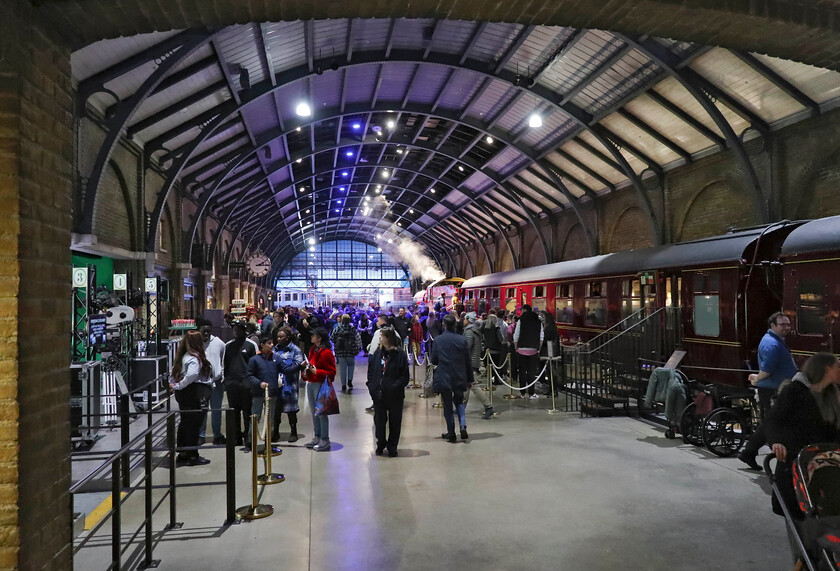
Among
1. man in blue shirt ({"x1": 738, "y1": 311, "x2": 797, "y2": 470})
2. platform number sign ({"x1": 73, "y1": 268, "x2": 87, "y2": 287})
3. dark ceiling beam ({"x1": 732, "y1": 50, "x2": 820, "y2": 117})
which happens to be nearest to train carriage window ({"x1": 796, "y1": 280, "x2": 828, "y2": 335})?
man in blue shirt ({"x1": 738, "y1": 311, "x2": 797, "y2": 470})

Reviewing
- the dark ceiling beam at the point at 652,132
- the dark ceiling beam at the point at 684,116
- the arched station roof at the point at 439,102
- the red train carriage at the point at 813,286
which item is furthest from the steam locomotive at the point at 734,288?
the dark ceiling beam at the point at 652,132

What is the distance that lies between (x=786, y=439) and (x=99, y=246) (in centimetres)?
1284

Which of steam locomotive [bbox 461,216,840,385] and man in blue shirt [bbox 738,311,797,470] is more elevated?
steam locomotive [bbox 461,216,840,385]

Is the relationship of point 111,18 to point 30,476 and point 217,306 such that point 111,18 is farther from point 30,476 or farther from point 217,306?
point 217,306

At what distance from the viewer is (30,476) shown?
2895mm

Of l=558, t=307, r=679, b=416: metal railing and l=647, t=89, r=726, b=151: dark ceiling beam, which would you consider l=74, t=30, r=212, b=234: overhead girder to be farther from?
l=647, t=89, r=726, b=151: dark ceiling beam

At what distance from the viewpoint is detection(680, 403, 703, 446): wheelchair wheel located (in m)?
8.27

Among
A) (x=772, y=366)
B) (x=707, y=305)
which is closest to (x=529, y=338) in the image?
(x=707, y=305)

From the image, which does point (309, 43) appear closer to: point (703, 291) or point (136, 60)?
point (136, 60)

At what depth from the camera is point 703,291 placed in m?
11.2

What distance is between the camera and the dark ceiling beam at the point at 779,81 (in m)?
12.9

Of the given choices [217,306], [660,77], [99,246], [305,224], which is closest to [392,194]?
[305,224]

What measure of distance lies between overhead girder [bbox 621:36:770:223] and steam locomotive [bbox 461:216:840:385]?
3689 mm

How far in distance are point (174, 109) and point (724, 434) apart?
1393 cm
